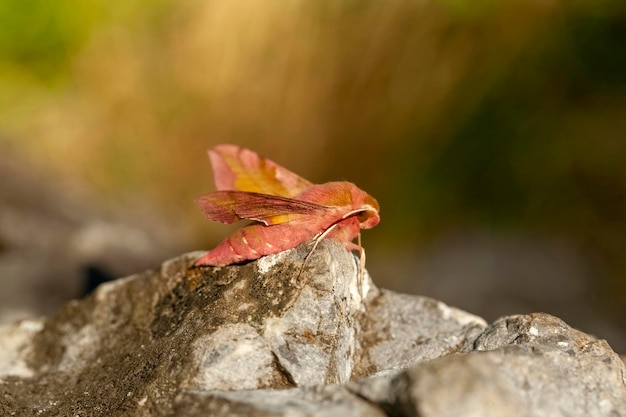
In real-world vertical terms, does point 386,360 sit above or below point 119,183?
below

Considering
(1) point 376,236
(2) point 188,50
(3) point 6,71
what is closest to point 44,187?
(3) point 6,71

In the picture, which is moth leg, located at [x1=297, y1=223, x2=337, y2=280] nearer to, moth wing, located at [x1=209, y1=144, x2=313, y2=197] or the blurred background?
moth wing, located at [x1=209, y1=144, x2=313, y2=197]

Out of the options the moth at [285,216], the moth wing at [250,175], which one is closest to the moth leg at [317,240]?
the moth at [285,216]

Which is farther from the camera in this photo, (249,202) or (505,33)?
(505,33)

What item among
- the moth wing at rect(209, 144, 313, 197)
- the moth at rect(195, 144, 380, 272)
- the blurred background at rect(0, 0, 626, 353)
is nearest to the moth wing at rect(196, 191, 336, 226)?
the moth at rect(195, 144, 380, 272)

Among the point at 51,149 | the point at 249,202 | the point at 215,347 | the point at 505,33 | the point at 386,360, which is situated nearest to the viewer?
the point at 215,347

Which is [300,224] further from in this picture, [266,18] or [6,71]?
[6,71]

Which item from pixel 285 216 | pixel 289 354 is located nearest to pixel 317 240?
pixel 285 216
